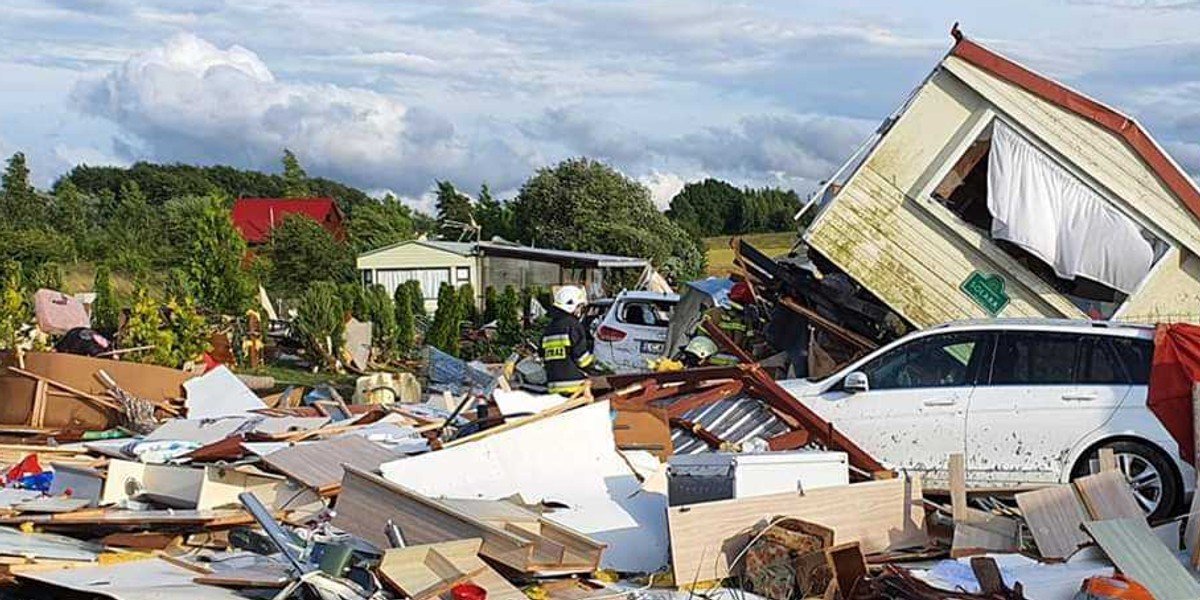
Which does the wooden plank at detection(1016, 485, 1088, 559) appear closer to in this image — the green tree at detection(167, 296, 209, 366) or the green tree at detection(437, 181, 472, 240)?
the green tree at detection(167, 296, 209, 366)

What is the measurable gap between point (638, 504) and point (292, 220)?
1640 inches

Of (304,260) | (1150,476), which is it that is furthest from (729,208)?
(1150,476)

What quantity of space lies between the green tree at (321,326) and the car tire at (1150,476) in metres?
18.7

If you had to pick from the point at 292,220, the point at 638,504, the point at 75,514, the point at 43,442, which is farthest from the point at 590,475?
the point at 292,220

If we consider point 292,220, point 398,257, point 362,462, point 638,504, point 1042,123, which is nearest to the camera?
point 638,504

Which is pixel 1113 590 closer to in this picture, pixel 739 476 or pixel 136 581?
pixel 739 476

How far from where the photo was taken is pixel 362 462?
29.6 feet

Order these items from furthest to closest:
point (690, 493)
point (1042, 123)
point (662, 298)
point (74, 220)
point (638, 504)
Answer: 1. point (74, 220)
2. point (662, 298)
3. point (1042, 123)
4. point (638, 504)
5. point (690, 493)

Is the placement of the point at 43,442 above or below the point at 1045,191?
below

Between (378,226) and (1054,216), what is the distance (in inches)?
1891

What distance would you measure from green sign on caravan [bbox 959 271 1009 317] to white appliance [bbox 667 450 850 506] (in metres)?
6.18

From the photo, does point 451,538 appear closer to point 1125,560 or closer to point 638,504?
point 638,504

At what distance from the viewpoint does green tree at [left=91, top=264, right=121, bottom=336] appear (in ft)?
87.9

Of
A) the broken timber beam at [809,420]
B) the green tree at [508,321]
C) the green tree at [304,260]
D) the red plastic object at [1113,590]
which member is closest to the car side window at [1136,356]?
the broken timber beam at [809,420]
